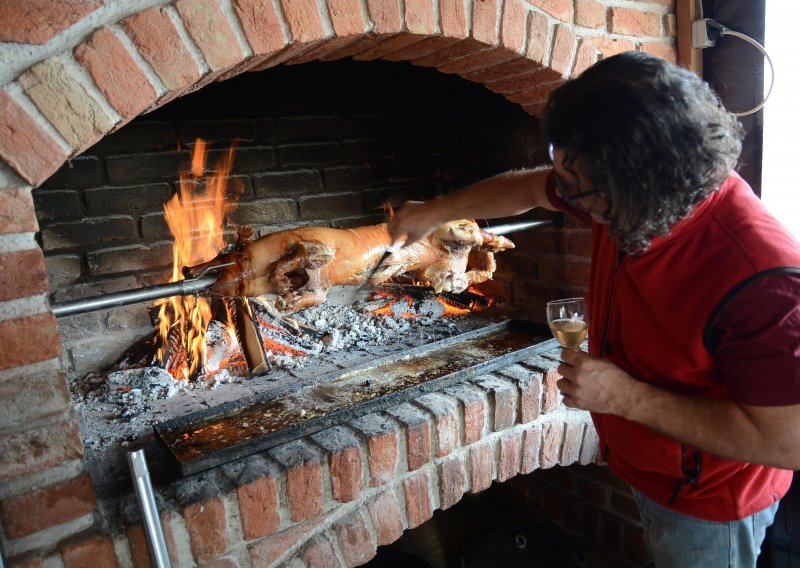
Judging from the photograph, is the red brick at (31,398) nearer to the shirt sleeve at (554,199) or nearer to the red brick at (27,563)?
the red brick at (27,563)

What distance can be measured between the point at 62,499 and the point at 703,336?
1606 millimetres

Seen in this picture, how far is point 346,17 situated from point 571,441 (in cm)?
193

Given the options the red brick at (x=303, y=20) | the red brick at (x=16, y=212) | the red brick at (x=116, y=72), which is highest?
the red brick at (x=303, y=20)

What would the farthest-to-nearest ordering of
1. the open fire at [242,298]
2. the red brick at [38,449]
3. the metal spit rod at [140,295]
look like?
the open fire at [242,298] → the metal spit rod at [140,295] → the red brick at [38,449]

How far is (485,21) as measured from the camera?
1995 mm

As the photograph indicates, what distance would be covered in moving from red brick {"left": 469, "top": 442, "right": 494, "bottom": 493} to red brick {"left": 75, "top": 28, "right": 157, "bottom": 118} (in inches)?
64.0

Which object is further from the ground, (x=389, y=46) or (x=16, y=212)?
(x=389, y=46)

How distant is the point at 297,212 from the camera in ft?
9.99

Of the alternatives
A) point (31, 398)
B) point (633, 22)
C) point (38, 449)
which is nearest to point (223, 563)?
point (38, 449)

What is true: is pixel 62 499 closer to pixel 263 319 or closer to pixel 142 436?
pixel 142 436

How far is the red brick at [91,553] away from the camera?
4.81 ft

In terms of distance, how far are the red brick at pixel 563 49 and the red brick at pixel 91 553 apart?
7.10ft

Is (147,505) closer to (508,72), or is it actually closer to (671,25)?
(508,72)

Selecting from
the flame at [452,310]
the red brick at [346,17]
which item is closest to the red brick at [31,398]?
the red brick at [346,17]
